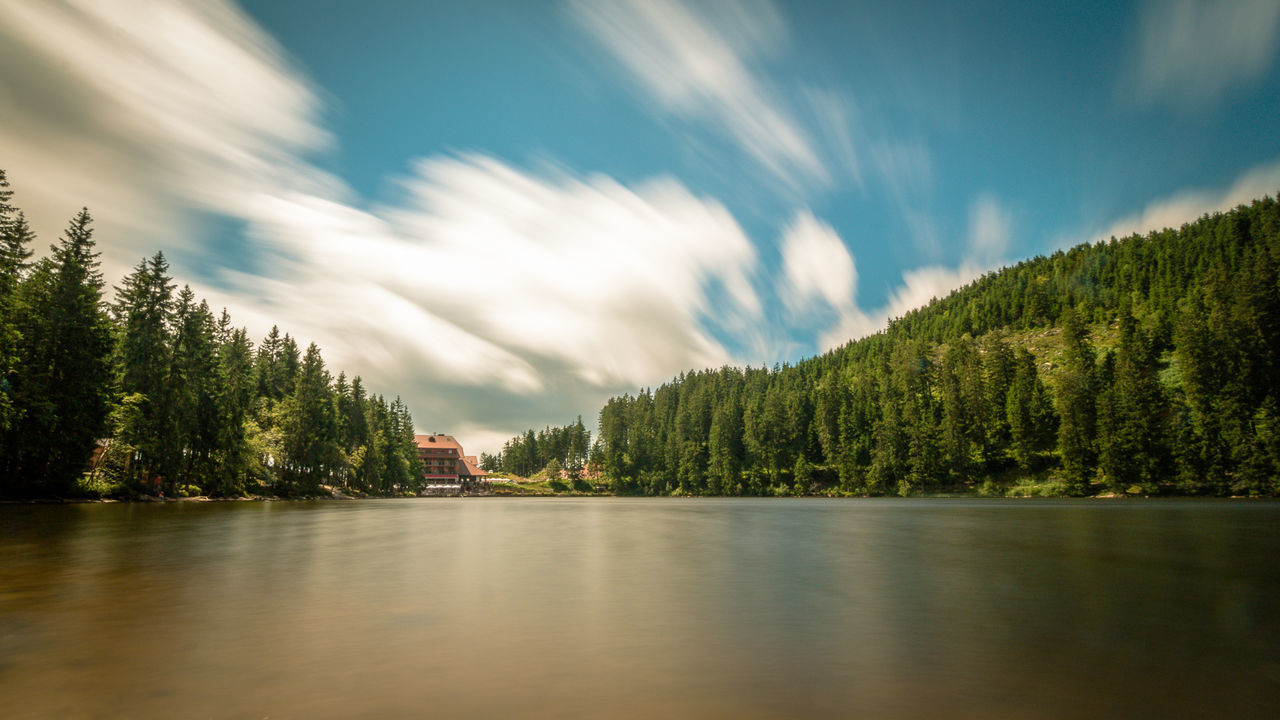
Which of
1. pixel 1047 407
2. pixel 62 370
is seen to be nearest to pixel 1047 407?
pixel 1047 407

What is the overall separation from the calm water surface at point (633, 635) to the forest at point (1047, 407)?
85685 mm

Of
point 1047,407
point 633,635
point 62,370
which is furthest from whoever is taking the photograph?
point 1047,407

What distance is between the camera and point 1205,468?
268ft

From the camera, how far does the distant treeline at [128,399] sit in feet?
143

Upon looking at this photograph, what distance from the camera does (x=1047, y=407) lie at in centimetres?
10562

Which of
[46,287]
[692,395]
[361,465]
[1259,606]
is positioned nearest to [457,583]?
[1259,606]

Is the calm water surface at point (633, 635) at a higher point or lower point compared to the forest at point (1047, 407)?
lower

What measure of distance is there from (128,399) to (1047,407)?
413ft

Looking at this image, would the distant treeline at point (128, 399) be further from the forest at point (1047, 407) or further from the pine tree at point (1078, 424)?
the pine tree at point (1078, 424)

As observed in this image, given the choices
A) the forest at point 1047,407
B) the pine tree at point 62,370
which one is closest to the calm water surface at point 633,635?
the pine tree at point 62,370

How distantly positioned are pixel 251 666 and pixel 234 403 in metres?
74.7

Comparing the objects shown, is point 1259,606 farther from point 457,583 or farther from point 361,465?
point 361,465

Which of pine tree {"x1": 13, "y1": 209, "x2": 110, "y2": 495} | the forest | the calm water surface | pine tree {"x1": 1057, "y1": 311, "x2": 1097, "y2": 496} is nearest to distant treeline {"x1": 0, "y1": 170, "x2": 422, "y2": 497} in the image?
pine tree {"x1": 13, "y1": 209, "x2": 110, "y2": 495}

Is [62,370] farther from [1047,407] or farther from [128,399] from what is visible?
[1047,407]
